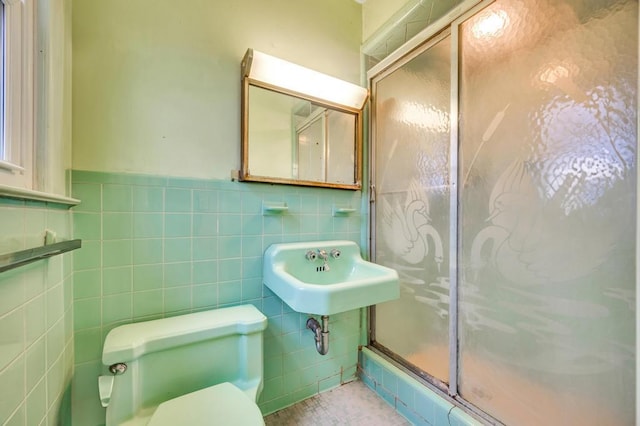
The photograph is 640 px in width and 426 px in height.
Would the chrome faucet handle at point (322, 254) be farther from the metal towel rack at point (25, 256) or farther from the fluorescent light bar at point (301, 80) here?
the metal towel rack at point (25, 256)

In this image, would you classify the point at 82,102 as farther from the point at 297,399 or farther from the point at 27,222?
the point at 297,399

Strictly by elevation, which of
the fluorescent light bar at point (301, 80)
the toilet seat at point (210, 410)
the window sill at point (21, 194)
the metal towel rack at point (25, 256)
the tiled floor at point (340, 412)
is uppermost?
the fluorescent light bar at point (301, 80)

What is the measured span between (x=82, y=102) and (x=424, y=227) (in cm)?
161

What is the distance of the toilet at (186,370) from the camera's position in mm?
819

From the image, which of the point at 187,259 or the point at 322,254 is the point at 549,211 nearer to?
the point at 322,254

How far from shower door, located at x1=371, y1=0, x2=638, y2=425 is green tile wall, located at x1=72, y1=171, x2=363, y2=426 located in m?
0.57

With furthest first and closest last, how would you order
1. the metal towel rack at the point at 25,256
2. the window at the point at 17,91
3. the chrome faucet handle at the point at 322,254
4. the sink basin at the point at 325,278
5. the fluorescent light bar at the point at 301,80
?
the chrome faucet handle at the point at 322,254 < the fluorescent light bar at the point at 301,80 < the sink basin at the point at 325,278 < the window at the point at 17,91 < the metal towel rack at the point at 25,256

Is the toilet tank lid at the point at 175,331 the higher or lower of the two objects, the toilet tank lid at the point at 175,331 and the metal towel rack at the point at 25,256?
the lower

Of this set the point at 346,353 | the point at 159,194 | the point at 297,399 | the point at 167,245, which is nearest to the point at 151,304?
the point at 167,245

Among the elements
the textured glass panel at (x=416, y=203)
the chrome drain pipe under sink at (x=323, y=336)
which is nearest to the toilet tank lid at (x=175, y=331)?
the chrome drain pipe under sink at (x=323, y=336)

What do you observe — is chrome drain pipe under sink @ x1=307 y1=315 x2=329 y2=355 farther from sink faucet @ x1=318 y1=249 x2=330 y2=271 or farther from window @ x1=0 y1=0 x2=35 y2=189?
window @ x1=0 y1=0 x2=35 y2=189

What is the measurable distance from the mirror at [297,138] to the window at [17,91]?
26.9 inches

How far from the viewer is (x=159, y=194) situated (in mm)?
1080

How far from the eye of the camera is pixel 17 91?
67cm
